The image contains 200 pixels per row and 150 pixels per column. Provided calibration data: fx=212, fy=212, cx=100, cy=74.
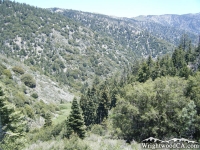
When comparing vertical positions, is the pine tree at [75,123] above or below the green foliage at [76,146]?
below

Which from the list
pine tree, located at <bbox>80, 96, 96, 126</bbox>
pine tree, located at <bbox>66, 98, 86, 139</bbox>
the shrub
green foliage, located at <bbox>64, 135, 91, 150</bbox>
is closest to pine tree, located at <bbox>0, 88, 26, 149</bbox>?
green foliage, located at <bbox>64, 135, 91, 150</bbox>

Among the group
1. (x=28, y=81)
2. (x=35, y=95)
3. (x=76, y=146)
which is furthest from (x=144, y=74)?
(x=28, y=81)

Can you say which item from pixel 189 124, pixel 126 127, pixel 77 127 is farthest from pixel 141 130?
pixel 77 127

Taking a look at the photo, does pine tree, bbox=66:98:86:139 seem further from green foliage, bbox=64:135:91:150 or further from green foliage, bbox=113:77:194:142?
green foliage, bbox=64:135:91:150

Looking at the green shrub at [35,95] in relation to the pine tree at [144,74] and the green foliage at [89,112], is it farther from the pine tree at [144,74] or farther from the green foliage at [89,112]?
the pine tree at [144,74]

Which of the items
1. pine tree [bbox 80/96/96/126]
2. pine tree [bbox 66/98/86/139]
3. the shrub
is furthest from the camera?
the shrub

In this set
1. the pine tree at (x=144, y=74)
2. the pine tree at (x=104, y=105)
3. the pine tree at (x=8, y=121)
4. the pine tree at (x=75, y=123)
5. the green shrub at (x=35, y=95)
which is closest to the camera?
the pine tree at (x=8, y=121)

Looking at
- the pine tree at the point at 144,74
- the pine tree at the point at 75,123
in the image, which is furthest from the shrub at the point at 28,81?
the pine tree at the point at 75,123

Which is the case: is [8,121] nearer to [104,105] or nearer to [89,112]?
[104,105]

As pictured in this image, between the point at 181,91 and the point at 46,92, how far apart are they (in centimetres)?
8523

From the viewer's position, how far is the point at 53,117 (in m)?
82.8

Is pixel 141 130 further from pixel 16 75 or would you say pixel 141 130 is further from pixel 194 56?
pixel 16 75

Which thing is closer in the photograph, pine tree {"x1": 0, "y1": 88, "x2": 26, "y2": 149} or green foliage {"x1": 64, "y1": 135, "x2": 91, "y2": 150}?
green foliage {"x1": 64, "y1": 135, "x2": 91, "y2": 150}

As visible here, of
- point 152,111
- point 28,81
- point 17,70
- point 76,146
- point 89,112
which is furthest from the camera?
point 17,70
